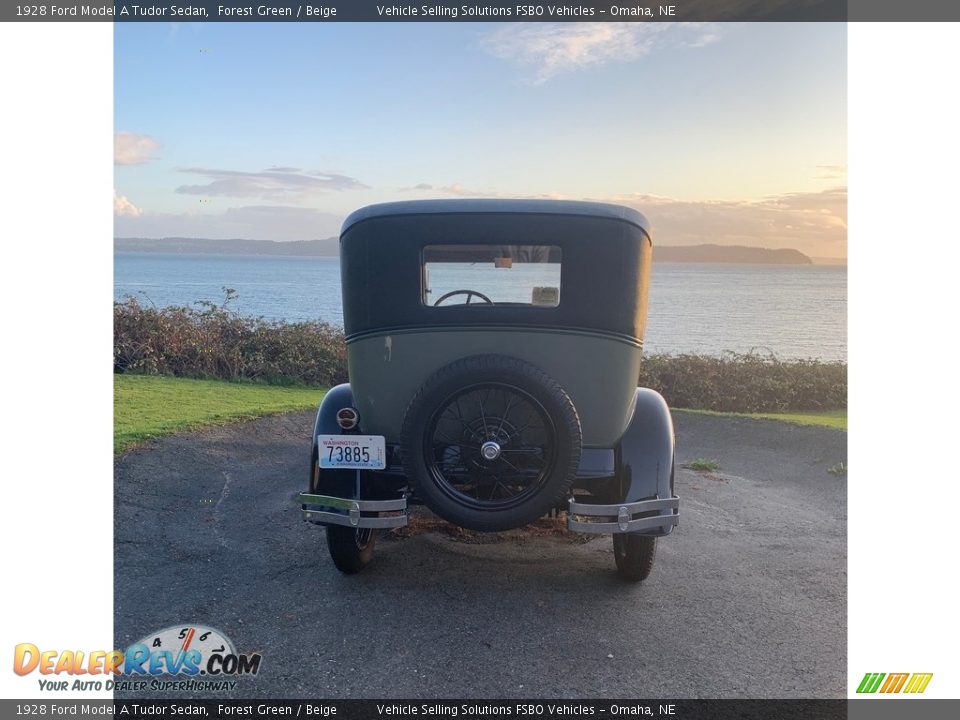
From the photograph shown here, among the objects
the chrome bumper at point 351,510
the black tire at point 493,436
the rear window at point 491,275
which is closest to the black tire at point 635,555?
the black tire at point 493,436

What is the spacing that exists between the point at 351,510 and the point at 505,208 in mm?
1855

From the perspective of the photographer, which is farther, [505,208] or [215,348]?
[215,348]

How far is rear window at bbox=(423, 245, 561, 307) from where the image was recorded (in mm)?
3613

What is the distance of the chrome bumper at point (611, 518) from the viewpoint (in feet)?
11.2

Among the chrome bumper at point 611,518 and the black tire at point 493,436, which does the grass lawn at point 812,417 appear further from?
the black tire at point 493,436

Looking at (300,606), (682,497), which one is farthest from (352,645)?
(682,497)

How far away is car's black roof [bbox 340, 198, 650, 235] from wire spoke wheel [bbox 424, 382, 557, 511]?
3.29 ft

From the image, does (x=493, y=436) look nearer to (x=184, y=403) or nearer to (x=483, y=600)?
(x=483, y=600)

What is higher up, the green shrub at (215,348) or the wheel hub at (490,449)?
the green shrub at (215,348)

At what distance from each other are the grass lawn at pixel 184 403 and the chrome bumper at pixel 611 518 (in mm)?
4531

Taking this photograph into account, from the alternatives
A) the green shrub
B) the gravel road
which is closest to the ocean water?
the green shrub
